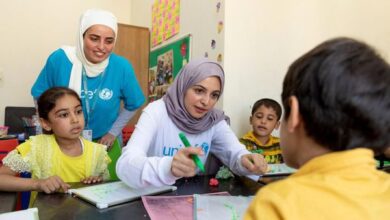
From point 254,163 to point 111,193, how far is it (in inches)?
19.1

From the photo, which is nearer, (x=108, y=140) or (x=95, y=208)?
(x=95, y=208)

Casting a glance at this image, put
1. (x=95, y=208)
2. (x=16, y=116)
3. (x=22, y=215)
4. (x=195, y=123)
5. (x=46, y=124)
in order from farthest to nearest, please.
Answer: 1. (x=16, y=116)
2. (x=46, y=124)
3. (x=195, y=123)
4. (x=95, y=208)
5. (x=22, y=215)

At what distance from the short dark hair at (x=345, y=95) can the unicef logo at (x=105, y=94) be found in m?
1.34

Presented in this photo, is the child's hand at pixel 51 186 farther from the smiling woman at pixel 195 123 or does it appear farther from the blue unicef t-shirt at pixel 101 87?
the blue unicef t-shirt at pixel 101 87

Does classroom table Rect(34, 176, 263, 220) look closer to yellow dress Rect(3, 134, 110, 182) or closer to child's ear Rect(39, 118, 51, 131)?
yellow dress Rect(3, 134, 110, 182)

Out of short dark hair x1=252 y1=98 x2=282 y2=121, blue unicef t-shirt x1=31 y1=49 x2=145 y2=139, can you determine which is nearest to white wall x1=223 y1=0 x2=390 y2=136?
short dark hair x1=252 y1=98 x2=282 y2=121

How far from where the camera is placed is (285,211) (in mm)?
462

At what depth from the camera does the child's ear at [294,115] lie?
0.55 meters

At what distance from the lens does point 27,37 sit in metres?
3.53

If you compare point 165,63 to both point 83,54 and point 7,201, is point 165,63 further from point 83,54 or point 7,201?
point 7,201

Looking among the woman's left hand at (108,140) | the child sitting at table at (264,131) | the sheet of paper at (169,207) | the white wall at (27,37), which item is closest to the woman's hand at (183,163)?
the sheet of paper at (169,207)

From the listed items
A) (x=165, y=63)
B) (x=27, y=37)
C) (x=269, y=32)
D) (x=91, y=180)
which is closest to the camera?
(x=91, y=180)

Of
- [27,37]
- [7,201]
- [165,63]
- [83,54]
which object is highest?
[27,37]

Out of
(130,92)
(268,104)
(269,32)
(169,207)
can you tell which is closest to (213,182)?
(169,207)
